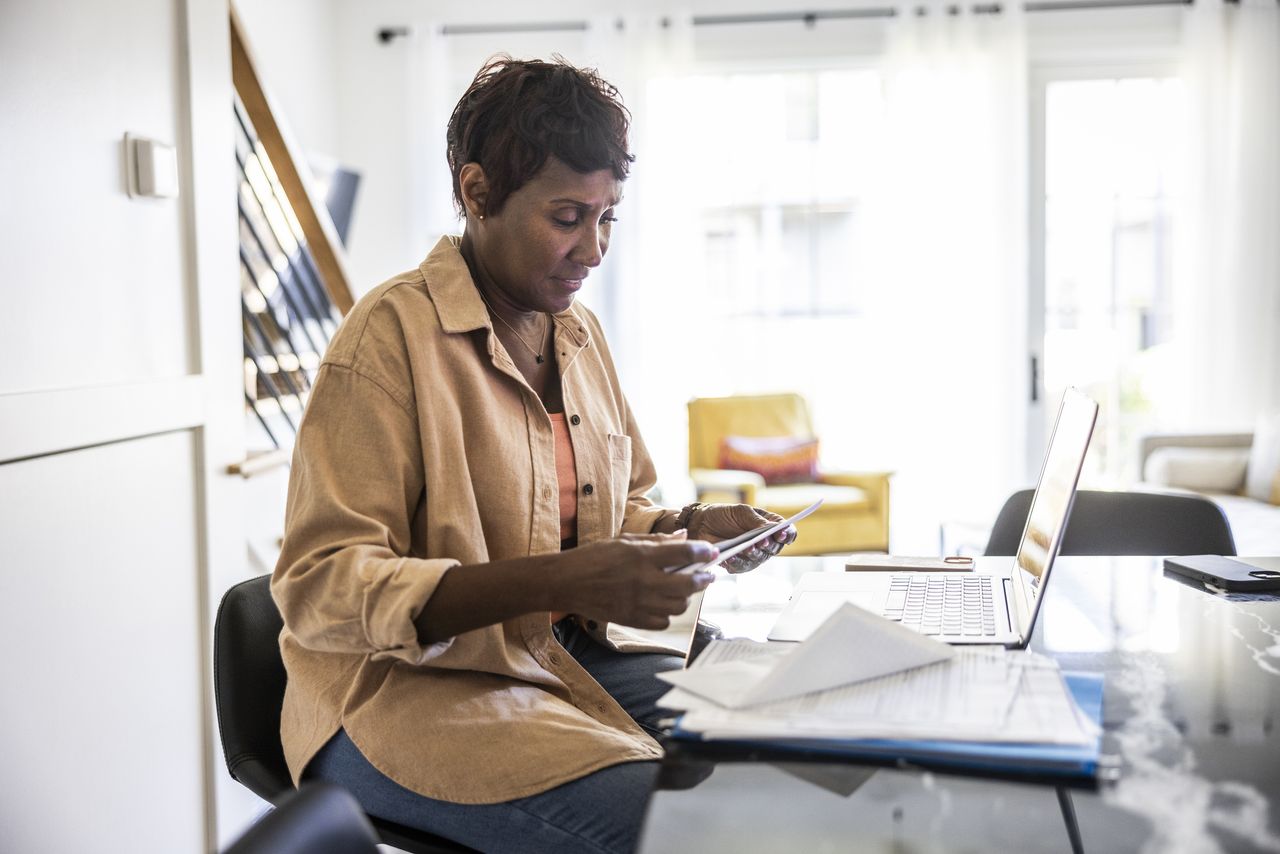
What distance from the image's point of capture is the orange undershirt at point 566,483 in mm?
1357

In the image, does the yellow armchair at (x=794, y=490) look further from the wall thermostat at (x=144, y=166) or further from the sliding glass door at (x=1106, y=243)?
the wall thermostat at (x=144, y=166)

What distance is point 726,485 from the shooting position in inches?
175

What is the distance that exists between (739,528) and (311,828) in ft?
2.74

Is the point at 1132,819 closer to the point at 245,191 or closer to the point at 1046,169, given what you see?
the point at 245,191

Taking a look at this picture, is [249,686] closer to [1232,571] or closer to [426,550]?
[426,550]

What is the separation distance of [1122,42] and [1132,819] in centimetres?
545

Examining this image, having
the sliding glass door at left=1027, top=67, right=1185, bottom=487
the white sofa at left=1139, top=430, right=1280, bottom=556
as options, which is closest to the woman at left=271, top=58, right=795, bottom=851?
the white sofa at left=1139, top=430, right=1280, bottom=556

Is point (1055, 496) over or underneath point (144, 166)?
underneath

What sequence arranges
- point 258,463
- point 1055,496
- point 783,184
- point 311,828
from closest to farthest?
point 311,828 < point 1055,496 < point 258,463 < point 783,184

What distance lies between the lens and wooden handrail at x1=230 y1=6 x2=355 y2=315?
2.39 metres

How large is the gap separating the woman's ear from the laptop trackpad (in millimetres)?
570

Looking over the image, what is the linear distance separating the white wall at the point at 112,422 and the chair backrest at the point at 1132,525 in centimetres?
139

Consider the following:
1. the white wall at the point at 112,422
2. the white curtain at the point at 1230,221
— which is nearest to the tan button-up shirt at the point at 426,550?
the white wall at the point at 112,422

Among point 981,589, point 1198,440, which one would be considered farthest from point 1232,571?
point 1198,440
